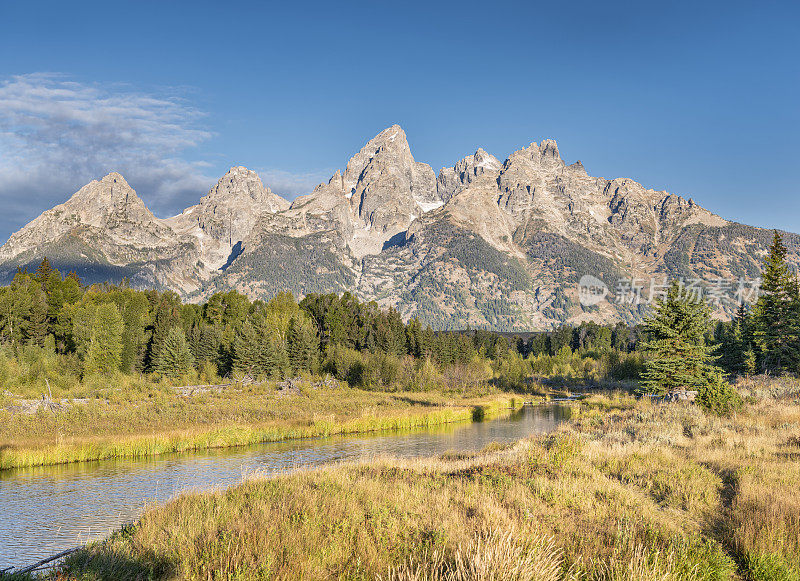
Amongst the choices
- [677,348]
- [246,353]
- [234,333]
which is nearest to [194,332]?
[234,333]

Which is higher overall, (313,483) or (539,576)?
(539,576)

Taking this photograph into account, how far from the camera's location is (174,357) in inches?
2687

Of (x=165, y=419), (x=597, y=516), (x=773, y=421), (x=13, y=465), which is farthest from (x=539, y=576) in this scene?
(x=165, y=419)

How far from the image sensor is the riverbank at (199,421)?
32.1 metres

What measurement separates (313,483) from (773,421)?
70.8 ft

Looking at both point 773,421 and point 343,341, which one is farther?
point 343,341

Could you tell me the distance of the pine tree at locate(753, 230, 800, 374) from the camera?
5159 centimetres

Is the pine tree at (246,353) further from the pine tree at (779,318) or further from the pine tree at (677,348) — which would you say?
the pine tree at (779,318)

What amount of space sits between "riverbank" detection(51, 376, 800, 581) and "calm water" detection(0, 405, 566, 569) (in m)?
4.07

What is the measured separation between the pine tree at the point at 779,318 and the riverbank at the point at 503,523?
43068 mm

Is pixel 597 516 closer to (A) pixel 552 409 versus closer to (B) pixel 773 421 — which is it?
(B) pixel 773 421

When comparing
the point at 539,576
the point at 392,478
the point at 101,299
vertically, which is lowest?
the point at 392,478

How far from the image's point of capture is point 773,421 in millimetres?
23125

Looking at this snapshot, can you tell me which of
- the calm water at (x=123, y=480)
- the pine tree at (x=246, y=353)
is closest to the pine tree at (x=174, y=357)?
the pine tree at (x=246, y=353)
